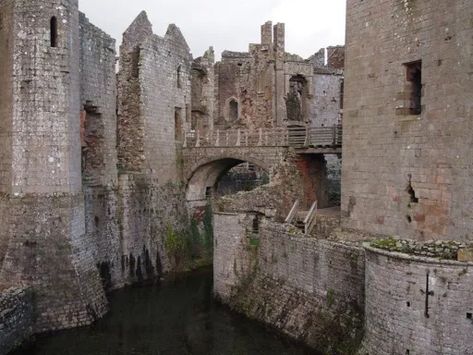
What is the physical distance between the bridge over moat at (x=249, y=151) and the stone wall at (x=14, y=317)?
885cm

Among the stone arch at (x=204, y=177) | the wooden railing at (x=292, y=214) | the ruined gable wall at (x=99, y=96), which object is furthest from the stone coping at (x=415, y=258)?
the stone arch at (x=204, y=177)

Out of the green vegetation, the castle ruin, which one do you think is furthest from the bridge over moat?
the green vegetation

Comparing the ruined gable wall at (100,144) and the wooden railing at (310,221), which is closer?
the wooden railing at (310,221)

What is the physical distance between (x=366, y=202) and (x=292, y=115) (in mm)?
15609

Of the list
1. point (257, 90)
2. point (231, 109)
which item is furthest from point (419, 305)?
point (231, 109)

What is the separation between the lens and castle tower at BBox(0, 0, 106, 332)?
13469 millimetres

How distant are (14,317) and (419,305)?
8489mm

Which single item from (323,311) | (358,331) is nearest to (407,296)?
(358,331)

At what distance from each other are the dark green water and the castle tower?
2.54ft

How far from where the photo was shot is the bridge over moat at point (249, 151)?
712 inches

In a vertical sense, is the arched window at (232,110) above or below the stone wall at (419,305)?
above

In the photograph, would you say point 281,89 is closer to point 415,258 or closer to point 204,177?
point 204,177

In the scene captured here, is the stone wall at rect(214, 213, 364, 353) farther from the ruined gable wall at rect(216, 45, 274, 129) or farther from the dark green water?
the ruined gable wall at rect(216, 45, 274, 129)

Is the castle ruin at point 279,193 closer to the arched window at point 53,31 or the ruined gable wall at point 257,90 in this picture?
the arched window at point 53,31
